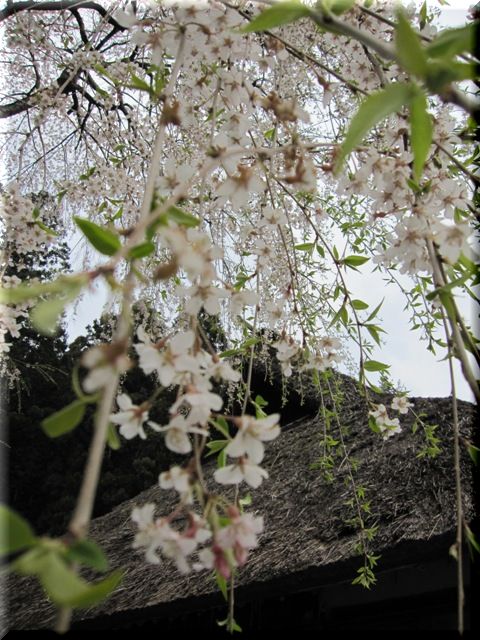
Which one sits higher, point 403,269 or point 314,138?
point 314,138

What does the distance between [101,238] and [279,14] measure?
0.25 m

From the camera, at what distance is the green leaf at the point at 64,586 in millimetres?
275

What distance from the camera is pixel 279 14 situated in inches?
19.3

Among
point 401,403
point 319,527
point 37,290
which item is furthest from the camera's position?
point 319,527

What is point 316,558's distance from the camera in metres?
2.59

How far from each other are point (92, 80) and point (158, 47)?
6.90 ft

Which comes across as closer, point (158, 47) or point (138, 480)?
point (158, 47)

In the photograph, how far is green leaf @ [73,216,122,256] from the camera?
48 cm

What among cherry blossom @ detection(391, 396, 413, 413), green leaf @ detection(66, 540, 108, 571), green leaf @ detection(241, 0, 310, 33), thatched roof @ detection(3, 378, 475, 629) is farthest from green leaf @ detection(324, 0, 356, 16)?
thatched roof @ detection(3, 378, 475, 629)

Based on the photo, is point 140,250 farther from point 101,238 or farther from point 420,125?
point 420,125

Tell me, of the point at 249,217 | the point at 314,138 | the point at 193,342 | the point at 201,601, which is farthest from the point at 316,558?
the point at 193,342

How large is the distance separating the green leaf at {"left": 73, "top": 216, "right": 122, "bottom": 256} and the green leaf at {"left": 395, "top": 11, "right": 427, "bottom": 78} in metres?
0.26

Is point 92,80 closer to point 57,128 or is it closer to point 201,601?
point 57,128

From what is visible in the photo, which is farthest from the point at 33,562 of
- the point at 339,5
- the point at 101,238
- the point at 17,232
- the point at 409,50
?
the point at 17,232
